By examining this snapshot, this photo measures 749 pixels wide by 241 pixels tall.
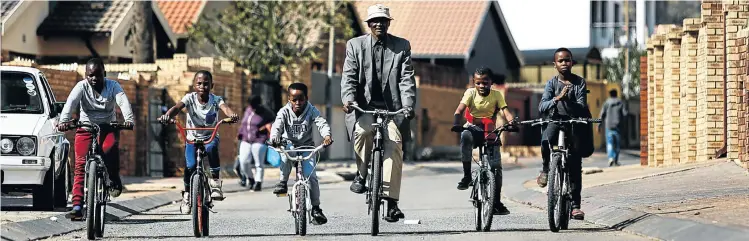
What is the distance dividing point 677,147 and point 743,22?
4.36m

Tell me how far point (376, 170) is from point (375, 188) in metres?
0.15

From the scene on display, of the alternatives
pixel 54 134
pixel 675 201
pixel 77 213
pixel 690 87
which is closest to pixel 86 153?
pixel 77 213

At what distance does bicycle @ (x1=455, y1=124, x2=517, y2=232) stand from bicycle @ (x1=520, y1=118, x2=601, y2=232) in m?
0.43

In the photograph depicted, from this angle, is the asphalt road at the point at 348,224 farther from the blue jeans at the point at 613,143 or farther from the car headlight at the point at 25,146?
the blue jeans at the point at 613,143

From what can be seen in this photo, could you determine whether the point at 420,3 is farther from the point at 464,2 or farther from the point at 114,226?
the point at 114,226

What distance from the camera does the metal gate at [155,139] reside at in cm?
2673

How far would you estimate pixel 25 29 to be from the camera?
3419 cm

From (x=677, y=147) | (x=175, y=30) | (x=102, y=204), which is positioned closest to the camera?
(x=102, y=204)

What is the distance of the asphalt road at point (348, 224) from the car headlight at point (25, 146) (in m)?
1.21

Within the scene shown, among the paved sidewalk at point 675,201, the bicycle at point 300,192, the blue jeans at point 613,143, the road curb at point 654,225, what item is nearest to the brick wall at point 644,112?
the blue jeans at point 613,143

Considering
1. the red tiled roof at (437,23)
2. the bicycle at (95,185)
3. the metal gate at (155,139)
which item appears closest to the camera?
the bicycle at (95,185)

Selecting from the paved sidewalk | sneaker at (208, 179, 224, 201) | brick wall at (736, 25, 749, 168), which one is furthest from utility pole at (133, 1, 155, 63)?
sneaker at (208, 179, 224, 201)

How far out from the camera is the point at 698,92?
21469mm

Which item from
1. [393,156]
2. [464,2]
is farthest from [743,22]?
[464,2]
